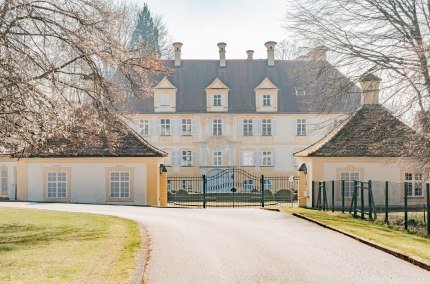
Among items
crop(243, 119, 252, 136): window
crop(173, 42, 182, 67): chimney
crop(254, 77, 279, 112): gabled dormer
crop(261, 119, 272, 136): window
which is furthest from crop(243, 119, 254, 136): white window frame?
crop(173, 42, 182, 67): chimney

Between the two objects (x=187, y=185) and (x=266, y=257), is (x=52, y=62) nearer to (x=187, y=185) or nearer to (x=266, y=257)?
(x=266, y=257)

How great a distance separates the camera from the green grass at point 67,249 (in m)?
9.70

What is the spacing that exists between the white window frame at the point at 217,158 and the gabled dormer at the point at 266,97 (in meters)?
5.09

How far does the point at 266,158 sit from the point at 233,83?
7.44 metres

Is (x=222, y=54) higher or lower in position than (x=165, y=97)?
higher

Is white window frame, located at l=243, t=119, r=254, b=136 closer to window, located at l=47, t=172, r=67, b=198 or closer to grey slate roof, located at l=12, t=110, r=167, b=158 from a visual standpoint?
grey slate roof, located at l=12, t=110, r=167, b=158

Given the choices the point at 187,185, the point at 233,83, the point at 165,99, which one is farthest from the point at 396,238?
the point at 233,83

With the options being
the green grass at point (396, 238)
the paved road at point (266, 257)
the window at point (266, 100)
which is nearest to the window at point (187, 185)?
the window at point (266, 100)

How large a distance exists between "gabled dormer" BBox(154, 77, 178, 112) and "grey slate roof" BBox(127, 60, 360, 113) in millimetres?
511

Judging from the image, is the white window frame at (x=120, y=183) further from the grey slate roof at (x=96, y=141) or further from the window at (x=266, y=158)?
the window at (x=266, y=158)

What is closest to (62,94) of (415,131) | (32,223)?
(32,223)

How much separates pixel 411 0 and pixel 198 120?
2848 cm

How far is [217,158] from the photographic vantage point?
49.2 m

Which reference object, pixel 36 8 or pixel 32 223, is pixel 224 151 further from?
pixel 36 8
